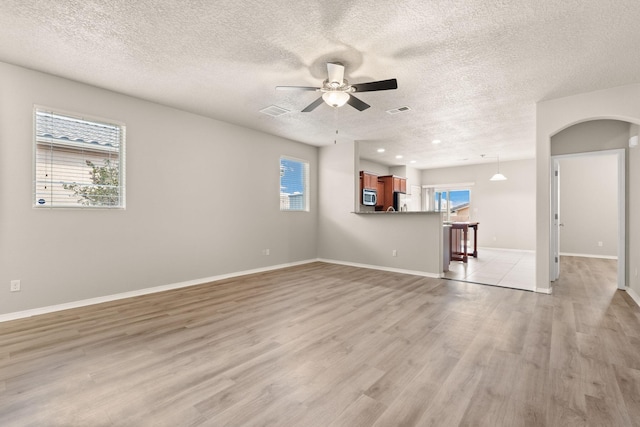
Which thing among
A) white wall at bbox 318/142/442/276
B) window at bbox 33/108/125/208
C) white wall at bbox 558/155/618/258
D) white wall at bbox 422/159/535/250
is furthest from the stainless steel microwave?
window at bbox 33/108/125/208

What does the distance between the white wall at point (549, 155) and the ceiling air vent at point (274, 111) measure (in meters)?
3.76

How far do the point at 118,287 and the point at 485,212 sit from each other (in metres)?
9.72

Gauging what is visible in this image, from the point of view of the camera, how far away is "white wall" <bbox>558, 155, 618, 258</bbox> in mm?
7031

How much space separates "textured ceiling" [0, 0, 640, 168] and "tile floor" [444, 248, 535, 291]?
2.77 metres

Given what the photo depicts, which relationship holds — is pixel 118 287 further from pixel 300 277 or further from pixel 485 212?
pixel 485 212

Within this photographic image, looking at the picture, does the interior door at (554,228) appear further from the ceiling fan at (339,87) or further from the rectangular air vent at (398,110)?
the ceiling fan at (339,87)

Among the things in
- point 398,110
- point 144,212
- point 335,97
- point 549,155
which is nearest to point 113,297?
point 144,212

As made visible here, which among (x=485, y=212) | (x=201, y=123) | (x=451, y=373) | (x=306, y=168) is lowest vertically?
(x=451, y=373)

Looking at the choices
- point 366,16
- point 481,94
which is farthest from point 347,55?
point 481,94

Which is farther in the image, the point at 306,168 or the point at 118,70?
the point at 306,168

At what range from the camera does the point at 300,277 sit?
5.21 m

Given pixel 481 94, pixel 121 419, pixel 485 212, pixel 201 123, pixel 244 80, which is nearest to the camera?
pixel 121 419

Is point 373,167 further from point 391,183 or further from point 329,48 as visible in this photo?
point 329,48

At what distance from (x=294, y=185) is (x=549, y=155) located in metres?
4.62
